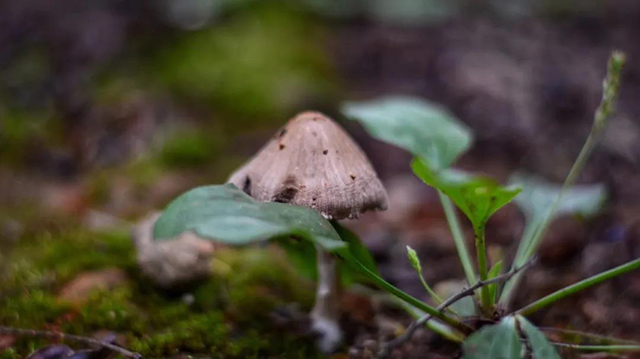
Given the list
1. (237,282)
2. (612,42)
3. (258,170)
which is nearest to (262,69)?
(237,282)

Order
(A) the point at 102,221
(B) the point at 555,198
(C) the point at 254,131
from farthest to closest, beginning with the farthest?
(C) the point at 254,131 < (A) the point at 102,221 < (B) the point at 555,198

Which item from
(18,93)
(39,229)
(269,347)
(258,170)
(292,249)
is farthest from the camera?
(18,93)

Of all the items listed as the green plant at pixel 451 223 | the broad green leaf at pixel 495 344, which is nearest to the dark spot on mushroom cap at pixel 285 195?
the green plant at pixel 451 223

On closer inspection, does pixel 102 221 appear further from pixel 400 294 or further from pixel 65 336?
pixel 400 294

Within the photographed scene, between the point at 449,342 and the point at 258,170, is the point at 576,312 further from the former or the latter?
the point at 258,170

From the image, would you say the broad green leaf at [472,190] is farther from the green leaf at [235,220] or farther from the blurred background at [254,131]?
the blurred background at [254,131]

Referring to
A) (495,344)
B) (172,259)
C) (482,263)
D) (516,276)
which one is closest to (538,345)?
(495,344)
